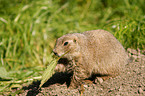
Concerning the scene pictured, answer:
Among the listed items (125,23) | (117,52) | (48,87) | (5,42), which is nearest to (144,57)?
(117,52)

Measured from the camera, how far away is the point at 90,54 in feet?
11.8

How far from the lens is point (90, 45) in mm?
3709

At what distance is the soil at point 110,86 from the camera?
3043 mm

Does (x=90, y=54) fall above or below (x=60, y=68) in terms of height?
above

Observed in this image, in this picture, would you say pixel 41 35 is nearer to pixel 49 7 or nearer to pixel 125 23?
pixel 49 7

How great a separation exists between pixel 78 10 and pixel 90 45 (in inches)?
191

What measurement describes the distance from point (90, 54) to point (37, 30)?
321cm

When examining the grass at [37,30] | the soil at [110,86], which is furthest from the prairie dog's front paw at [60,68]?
the grass at [37,30]

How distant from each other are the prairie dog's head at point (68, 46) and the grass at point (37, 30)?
1197mm

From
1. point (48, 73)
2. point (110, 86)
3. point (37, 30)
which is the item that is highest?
point (37, 30)

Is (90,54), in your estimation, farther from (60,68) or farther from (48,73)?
(48,73)

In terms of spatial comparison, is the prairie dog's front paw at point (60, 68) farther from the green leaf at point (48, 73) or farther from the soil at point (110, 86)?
the green leaf at point (48, 73)

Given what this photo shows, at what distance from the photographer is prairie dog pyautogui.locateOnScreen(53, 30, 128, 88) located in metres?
3.41

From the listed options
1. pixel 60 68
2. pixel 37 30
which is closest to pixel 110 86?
pixel 60 68
